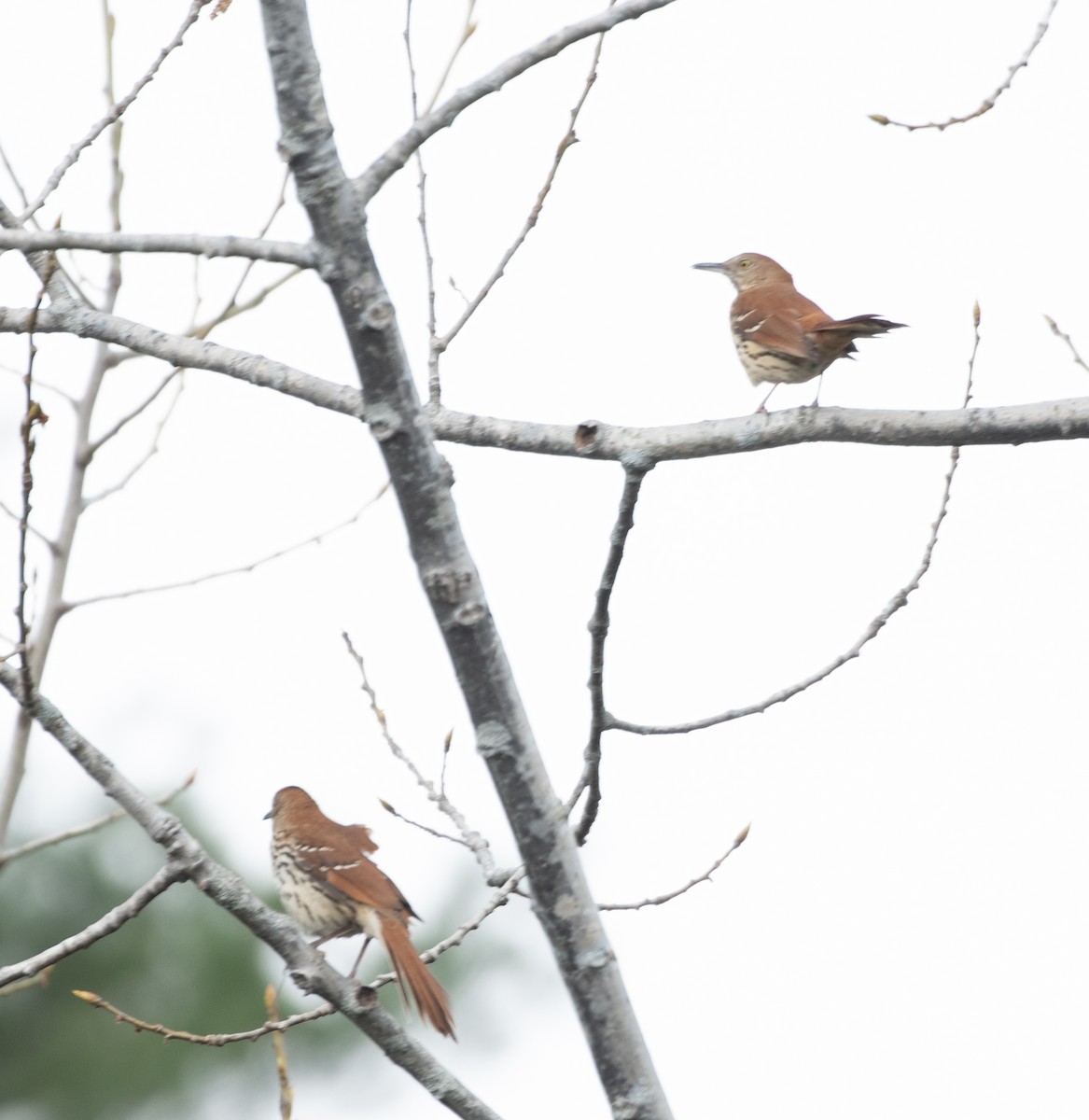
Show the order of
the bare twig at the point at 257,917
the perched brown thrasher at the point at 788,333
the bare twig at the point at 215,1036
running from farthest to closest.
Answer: the perched brown thrasher at the point at 788,333
the bare twig at the point at 215,1036
the bare twig at the point at 257,917

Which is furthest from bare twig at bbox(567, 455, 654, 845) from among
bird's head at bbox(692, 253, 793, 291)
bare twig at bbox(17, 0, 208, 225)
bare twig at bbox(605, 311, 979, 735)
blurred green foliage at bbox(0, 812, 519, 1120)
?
blurred green foliage at bbox(0, 812, 519, 1120)

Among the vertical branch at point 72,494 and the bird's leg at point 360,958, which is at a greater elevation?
the vertical branch at point 72,494

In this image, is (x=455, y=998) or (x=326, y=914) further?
(x=455, y=998)

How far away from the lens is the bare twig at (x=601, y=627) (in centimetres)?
246

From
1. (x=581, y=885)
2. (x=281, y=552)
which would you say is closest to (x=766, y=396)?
(x=281, y=552)

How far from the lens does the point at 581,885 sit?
81.9 inches

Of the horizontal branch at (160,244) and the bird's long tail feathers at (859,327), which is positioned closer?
the horizontal branch at (160,244)

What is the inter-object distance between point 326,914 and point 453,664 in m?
2.69

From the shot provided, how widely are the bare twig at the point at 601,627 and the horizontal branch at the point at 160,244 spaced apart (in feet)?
2.46

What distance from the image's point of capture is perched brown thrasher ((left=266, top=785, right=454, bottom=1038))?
424cm

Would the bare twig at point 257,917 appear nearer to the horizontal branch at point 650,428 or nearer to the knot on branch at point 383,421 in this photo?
the horizontal branch at point 650,428

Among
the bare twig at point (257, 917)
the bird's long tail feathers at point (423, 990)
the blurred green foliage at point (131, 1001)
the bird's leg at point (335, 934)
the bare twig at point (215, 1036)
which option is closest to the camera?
the bare twig at point (257, 917)

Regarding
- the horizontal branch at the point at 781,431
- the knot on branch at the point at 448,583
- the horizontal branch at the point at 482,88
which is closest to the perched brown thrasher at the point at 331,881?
the horizontal branch at the point at 781,431

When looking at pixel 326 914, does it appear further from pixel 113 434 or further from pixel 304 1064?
pixel 304 1064
